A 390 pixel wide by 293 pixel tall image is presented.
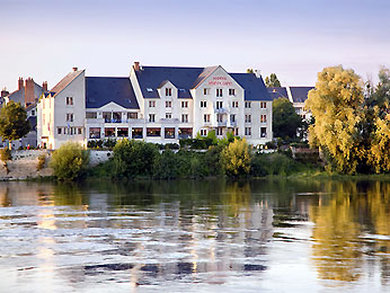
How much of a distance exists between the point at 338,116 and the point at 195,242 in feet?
150

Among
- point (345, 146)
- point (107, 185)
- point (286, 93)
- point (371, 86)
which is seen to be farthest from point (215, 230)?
point (286, 93)

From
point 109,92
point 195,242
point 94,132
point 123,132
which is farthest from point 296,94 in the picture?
point 195,242

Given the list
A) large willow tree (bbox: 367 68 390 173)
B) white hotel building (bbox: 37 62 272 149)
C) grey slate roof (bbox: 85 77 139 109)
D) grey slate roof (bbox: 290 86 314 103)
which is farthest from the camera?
grey slate roof (bbox: 290 86 314 103)

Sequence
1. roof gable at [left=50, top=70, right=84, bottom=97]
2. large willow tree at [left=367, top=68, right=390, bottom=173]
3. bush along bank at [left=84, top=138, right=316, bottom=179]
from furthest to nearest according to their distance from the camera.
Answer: roof gable at [left=50, top=70, right=84, bottom=97]
bush along bank at [left=84, top=138, right=316, bottom=179]
large willow tree at [left=367, top=68, right=390, bottom=173]

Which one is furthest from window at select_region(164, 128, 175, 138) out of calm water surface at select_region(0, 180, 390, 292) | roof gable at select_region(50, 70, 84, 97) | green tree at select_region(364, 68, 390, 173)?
calm water surface at select_region(0, 180, 390, 292)

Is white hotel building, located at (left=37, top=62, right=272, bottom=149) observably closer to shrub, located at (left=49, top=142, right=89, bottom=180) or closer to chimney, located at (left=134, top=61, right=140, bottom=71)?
chimney, located at (left=134, top=61, right=140, bottom=71)

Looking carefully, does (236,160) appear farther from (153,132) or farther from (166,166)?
(153,132)

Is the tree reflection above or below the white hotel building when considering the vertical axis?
below

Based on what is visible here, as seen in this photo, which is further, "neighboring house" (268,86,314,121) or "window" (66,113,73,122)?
"neighboring house" (268,86,314,121)

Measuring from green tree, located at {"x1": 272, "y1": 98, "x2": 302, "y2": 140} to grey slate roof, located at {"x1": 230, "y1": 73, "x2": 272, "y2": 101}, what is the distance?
17.1 ft

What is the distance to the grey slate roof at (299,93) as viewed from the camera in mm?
137375

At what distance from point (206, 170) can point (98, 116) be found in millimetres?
16863

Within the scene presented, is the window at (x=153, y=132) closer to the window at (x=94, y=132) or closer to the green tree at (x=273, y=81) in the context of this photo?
the window at (x=94, y=132)

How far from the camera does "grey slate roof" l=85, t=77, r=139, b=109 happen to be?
9006cm
